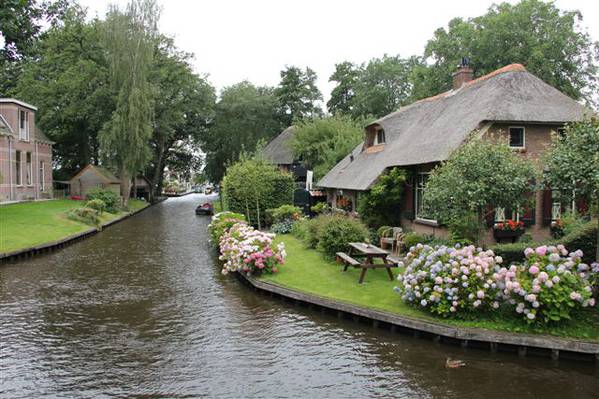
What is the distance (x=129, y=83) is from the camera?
4406cm

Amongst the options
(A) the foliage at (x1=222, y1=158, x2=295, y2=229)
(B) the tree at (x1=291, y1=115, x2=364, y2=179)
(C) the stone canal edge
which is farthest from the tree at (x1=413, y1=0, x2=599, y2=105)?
(C) the stone canal edge

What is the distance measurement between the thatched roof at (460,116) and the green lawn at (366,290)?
17.0 ft

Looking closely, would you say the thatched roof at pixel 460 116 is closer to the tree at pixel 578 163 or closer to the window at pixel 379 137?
the window at pixel 379 137

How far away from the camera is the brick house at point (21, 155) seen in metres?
36.8

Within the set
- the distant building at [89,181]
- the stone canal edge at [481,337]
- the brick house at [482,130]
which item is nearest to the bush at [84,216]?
the distant building at [89,181]

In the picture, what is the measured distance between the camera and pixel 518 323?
9.86m

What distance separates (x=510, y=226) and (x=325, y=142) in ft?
76.4

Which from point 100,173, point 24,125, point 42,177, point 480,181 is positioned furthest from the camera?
point 100,173

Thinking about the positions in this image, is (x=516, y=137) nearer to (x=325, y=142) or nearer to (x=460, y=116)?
(x=460, y=116)

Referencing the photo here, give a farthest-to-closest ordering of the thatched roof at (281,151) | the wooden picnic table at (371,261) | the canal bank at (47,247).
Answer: the thatched roof at (281,151), the canal bank at (47,247), the wooden picnic table at (371,261)

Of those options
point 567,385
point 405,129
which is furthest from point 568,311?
point 405,129

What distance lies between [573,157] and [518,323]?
3774mm

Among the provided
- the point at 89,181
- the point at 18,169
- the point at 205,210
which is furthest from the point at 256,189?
the point at 89,181

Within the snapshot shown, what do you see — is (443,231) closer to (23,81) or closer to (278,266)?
(278,266)
